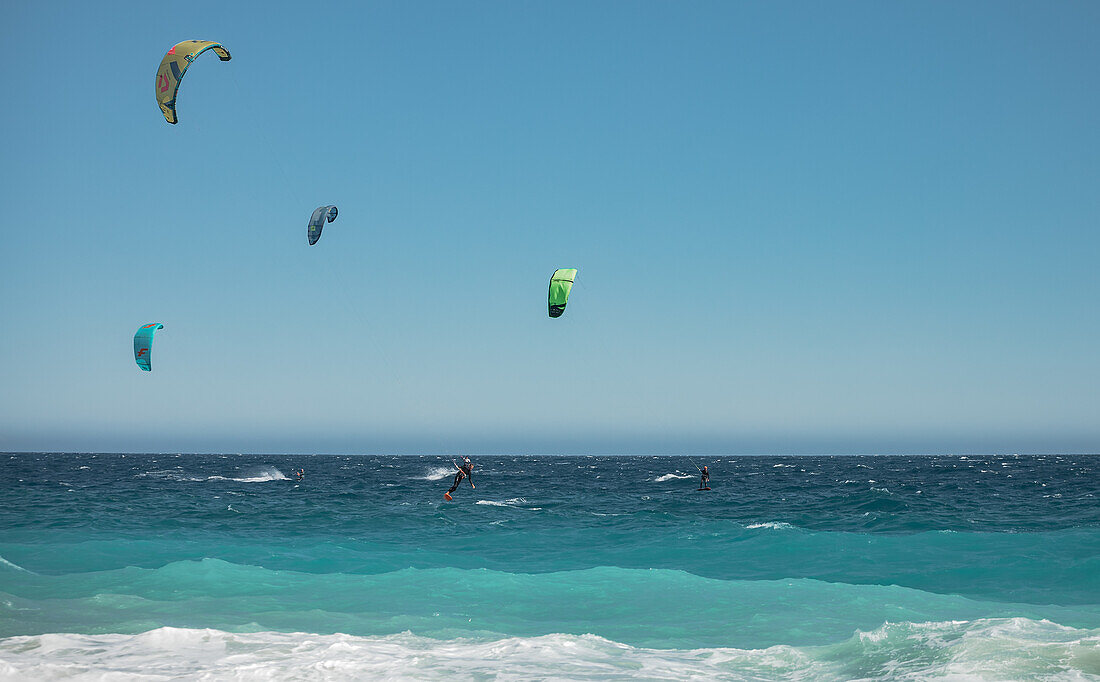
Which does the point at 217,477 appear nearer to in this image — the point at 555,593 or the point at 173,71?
the point at 173,71

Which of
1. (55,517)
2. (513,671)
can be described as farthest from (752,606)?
(55,517)

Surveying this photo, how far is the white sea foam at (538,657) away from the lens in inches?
406

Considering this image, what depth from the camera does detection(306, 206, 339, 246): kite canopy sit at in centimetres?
2729

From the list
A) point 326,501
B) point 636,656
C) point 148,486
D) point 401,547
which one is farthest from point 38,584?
point 148,486

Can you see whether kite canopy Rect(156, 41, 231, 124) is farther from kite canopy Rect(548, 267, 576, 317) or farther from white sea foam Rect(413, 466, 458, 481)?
white sea foam Rect(413, 466, 458, 481)

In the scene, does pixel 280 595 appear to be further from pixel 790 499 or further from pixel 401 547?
pixel 790 499

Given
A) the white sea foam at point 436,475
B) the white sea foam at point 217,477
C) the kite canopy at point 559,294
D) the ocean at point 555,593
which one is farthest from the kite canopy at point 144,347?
the white sea foam at point 436,475

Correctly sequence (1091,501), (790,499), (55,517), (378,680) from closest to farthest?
(378,680), (55,517), (1091,501), (790,499)

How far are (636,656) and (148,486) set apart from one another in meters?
46.0

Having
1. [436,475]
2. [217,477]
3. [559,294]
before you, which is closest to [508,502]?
[559,294]

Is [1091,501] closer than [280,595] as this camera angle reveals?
No

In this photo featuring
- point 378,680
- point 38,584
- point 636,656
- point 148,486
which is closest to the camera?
point 378,680

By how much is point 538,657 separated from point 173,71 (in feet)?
54.0

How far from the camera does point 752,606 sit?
15734 mm
